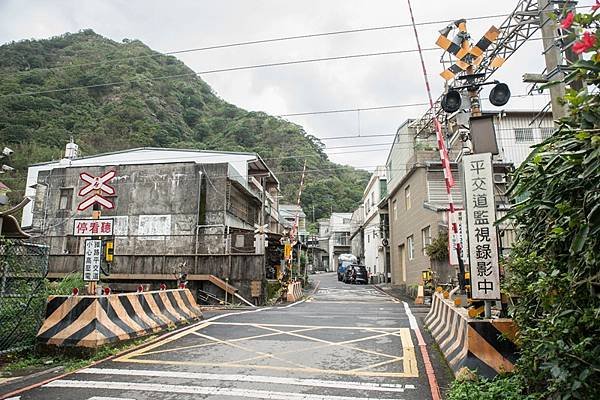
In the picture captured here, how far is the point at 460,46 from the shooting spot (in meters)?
8.92

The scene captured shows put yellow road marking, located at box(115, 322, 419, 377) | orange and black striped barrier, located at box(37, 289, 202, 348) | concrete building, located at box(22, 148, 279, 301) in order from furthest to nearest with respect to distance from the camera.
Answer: concrete building, located at box(22, 148, 279, 301) → orange and black striped barrier, located at box(37, 289, 202, 348) → yellow road marking, located at box(115, 322, 419, 377)

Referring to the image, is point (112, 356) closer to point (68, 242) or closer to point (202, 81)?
point (68, 242)

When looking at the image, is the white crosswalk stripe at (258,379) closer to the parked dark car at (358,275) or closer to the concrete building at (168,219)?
the concrete building at (168,219)

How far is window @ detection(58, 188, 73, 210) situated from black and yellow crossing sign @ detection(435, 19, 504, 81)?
2241 centimetres

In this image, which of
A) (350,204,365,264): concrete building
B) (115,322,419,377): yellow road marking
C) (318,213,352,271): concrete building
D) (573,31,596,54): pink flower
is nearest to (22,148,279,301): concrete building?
(115,322,419,377): yellow road marking

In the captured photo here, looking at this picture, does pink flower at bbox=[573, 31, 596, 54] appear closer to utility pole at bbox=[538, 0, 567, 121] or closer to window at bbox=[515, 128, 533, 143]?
utility pole at bbox=[538, 0, 567, 121]

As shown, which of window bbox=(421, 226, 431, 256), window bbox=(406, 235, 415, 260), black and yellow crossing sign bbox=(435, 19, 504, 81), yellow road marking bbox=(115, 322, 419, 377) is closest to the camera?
yellow road marking bbox=(115, 322, 419, 377)

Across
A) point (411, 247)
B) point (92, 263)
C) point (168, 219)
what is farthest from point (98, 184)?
point (411, 247)

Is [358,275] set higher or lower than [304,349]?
higher

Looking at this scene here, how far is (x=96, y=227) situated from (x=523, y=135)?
72.6 ft

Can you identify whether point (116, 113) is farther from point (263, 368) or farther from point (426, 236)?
point (263, 368)

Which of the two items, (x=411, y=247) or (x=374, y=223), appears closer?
(x=411, y=247)

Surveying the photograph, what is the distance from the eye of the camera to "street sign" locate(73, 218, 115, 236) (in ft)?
25.8

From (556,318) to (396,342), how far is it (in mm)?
5558
